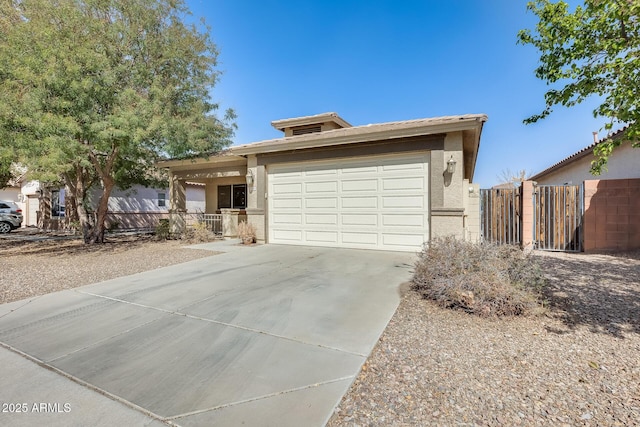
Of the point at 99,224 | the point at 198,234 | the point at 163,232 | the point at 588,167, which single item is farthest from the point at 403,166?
the point at 99,224

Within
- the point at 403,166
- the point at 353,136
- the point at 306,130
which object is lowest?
the point at 403,166

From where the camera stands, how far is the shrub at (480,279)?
389 cm

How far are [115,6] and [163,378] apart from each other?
1228cm

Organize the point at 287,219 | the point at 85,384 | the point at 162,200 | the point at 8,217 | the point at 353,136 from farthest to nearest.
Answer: the point at 162,200 < the point at 8,217 < the point at 287,219 < the point at 353,136 < the point at 85,384


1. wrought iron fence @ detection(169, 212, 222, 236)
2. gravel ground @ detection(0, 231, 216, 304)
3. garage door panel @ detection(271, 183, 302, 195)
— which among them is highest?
garage door panel @ detection(271, 183, 302, 195)

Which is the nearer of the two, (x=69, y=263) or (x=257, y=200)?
(x=69, y=263)

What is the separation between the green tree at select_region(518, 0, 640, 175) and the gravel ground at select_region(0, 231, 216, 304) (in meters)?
8.69

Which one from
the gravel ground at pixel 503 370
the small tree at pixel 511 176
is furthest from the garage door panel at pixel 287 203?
Answer: the small tree at pixel 511 176

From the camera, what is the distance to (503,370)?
268 cm

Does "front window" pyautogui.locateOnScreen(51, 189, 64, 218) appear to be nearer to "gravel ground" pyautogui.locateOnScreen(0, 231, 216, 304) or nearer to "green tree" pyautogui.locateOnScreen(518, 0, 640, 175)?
"gravel ground" pyautogui.locateOnScreen(0, 231, 216, 304)

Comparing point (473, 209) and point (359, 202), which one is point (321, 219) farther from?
point (473, 209)

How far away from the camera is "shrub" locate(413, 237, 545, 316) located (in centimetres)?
389

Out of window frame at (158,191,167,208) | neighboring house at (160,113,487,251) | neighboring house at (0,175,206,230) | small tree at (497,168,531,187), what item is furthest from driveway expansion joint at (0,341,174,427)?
small tree at (497,168,531,187)

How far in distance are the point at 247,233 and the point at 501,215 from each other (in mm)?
8388
